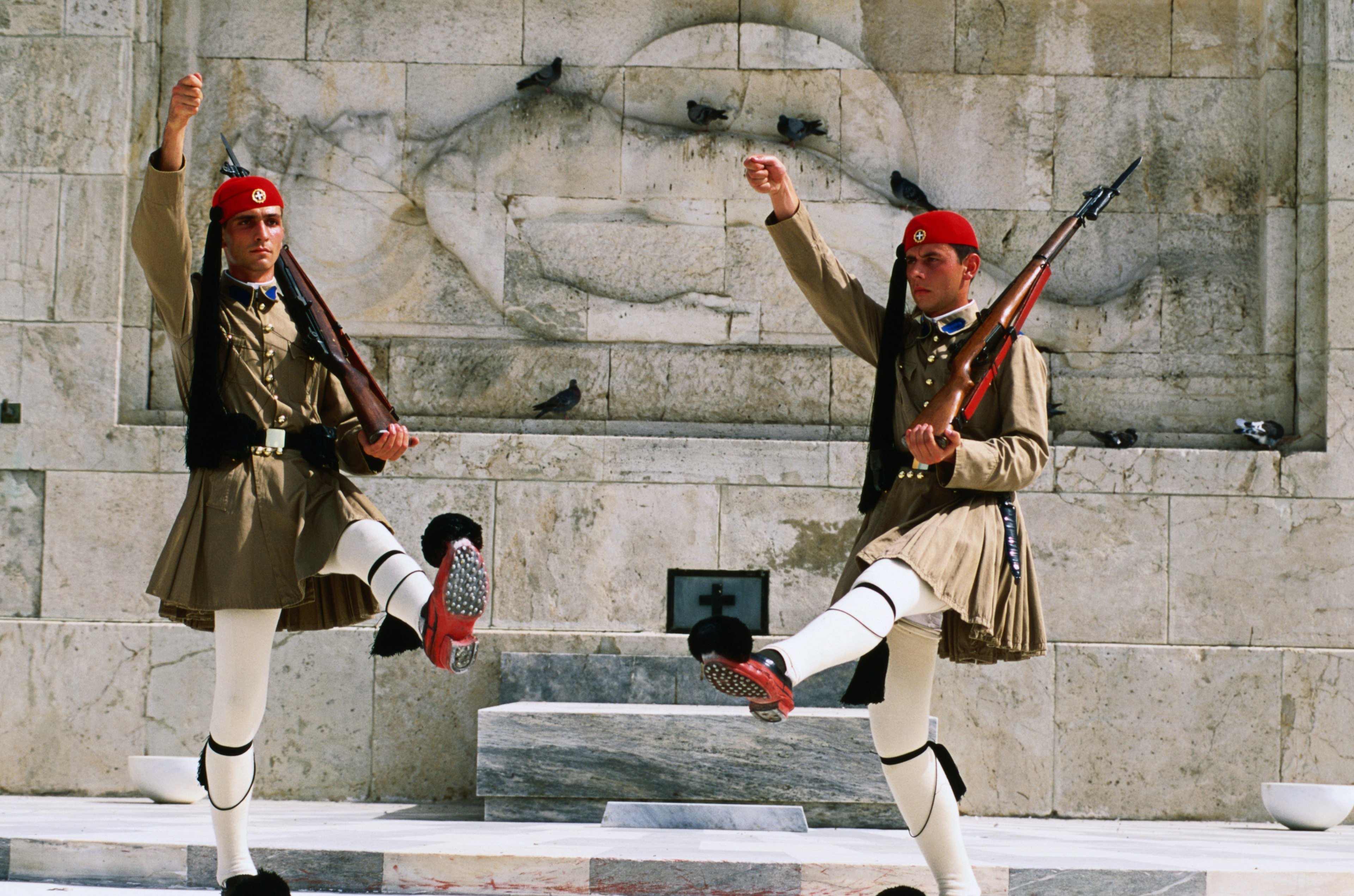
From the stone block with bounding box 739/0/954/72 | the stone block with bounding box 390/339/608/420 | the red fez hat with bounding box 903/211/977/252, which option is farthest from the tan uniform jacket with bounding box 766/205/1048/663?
the stone block with bounding box 739/0/954/72

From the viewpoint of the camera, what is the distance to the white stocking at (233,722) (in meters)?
4.18

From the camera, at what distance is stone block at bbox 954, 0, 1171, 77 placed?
8.24m

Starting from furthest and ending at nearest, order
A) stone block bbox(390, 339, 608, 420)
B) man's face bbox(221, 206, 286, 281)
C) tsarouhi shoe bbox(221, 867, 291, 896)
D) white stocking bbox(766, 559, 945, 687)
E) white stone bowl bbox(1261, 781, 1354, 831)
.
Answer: stone block bbox(390, 339, 608, 420) < white stone bowl bbox(1261, 781, 1354, 831) < man's face bbox(221, 206, 286, 281) < tsarouhi shoe bbox(221, 867, 291, 896) < white stocking bbox(766, 559, 945, 687)

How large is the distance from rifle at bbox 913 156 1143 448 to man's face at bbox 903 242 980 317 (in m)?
0.12

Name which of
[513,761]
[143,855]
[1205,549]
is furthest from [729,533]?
[143,855]

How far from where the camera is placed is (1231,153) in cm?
822

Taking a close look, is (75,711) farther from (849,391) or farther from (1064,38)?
(1064,38)

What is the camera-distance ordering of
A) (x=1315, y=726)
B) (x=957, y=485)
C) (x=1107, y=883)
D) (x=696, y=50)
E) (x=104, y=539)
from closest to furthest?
(x=957, y=485)
(x=1107, y=883)
(x=1315, y=726)
(x=104, y=539)
(x=696, y=50)

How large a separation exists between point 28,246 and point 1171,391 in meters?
6.06

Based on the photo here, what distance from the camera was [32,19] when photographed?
7895mm

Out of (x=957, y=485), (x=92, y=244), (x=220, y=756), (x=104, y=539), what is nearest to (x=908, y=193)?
(x=92, y=244)

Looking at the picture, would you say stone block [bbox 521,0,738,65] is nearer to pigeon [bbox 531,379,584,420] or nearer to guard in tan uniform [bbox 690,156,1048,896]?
pigeon [bbox 531,379,584,420]

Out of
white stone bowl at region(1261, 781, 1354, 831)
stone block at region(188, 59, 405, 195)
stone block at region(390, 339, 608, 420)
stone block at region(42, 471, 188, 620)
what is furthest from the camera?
stone block at region(188, 59, 405, 195)

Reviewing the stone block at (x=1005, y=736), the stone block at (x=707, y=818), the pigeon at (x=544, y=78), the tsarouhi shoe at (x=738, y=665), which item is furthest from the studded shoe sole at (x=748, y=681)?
the pigeon at (x=544, y=78)
